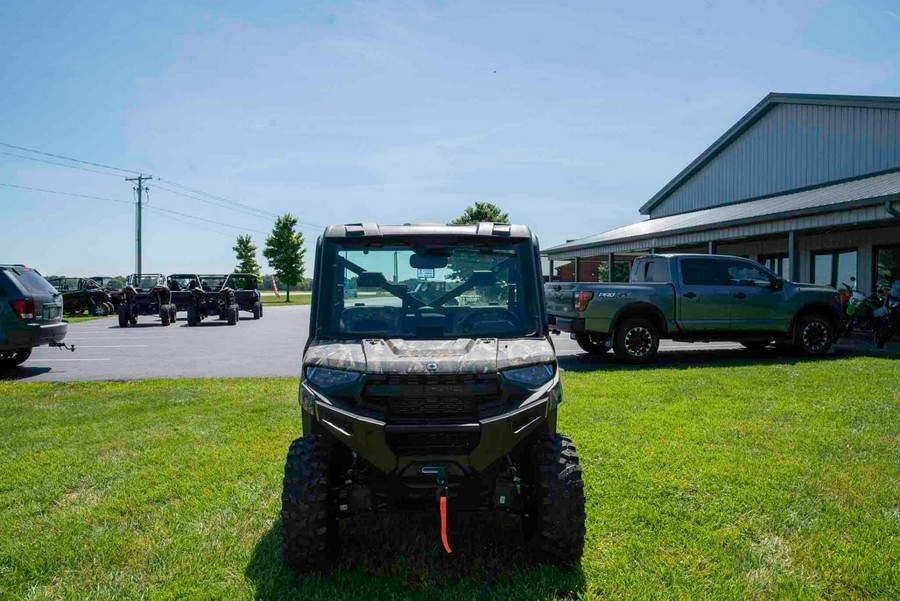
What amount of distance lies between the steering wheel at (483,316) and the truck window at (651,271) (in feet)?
28.7

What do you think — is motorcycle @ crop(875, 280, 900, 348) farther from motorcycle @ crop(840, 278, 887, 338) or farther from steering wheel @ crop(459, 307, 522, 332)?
steering wheel @ crop(459, 307, 522, 332)

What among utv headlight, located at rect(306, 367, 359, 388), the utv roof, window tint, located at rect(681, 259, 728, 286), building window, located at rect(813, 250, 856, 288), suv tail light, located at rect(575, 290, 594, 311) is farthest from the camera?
building window, located at rect(813, 250, 856, 288)

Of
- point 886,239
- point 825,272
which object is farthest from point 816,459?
point 825,272

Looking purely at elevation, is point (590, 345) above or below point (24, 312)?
below

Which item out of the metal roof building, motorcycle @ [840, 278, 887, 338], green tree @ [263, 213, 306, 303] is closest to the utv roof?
the metal roof building

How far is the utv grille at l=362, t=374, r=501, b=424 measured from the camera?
9.75 ft

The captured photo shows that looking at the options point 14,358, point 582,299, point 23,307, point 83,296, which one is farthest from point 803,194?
point 83,296

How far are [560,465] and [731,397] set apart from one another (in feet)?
18.2

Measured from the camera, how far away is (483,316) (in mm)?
3688

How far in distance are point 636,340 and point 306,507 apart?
9026mm

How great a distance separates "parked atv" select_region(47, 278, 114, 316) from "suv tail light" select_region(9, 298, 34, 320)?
20.1 m

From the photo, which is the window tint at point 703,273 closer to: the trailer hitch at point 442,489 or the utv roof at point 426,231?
the utv roof at point 426,231

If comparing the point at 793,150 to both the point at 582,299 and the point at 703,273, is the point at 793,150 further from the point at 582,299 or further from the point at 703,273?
the point at 582,299

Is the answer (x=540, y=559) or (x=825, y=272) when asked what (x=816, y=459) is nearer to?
(x=540, y=559)
